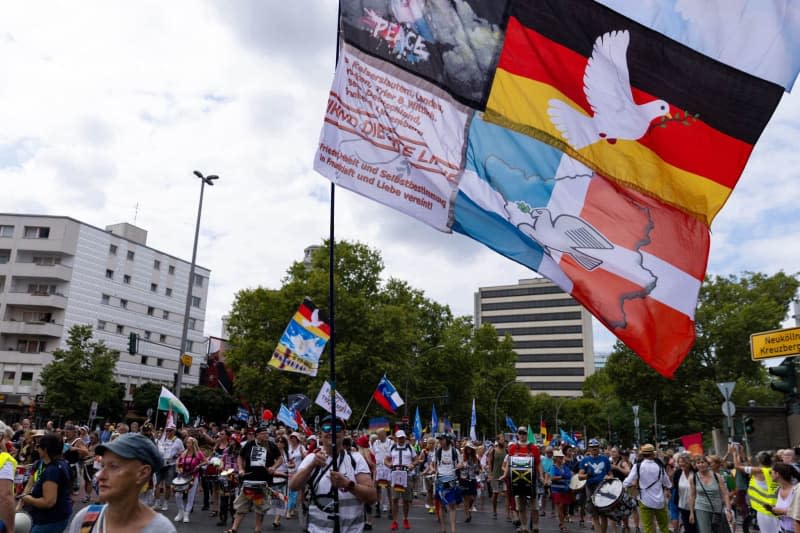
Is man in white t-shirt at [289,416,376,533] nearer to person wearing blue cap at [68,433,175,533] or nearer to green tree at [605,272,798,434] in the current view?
person wearing blue cap at [68,433,175,533]

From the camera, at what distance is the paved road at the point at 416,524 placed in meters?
13.9

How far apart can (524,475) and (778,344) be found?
7.78 m

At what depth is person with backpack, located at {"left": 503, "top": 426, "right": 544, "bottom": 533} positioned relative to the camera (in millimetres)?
13727

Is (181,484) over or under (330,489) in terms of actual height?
under

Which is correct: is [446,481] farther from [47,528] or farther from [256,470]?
[47,528]

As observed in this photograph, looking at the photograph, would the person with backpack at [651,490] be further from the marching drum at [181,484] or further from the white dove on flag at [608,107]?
the marching drum at [181,484]

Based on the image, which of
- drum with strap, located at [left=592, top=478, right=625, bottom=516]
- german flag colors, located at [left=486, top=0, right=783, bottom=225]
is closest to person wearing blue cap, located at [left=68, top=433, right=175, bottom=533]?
german flag colors, located at [left=486, top=0, right=783, bottom=225]

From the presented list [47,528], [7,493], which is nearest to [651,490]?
[47,528]

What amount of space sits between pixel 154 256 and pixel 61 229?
12372 mm

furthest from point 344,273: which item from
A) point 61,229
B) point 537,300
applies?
point 537,300

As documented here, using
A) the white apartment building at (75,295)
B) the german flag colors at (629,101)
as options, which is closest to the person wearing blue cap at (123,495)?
the german flag colors at (629,101)

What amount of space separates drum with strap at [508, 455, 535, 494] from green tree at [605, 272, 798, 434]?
37931 millimetres

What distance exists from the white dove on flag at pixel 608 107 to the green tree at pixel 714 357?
47.0 meters

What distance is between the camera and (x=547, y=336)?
124m
